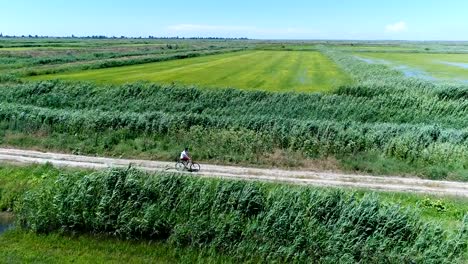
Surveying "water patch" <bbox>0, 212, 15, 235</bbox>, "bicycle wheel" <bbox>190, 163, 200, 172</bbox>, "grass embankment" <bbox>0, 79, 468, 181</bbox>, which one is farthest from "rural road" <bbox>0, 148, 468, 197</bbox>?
"water patch" <bbox>0, 212, 15, 235</bbox>

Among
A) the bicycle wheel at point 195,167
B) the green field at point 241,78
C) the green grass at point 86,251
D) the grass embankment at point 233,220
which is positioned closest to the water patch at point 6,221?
the grass embankment at point 233,220

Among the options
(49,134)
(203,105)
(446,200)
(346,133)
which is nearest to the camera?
(446,200)

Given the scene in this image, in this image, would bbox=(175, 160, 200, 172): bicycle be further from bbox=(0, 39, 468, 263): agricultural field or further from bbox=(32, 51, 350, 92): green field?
bbox=(32, 51, 350, 92): green field

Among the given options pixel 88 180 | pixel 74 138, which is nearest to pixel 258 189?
pixel 88 180

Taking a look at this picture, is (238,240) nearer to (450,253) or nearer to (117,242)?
(117,242)

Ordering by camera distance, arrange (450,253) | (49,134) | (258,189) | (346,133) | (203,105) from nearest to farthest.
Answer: (450,253), (258,189), (346,133), (49,134), (203,105)

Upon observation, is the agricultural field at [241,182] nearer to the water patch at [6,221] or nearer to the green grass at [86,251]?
the green grass at [86,251]
